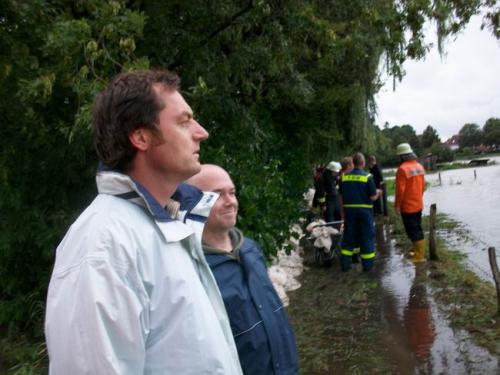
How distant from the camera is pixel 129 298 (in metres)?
1.25

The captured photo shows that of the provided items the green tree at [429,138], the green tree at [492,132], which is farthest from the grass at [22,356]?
the green tree at [492,132]

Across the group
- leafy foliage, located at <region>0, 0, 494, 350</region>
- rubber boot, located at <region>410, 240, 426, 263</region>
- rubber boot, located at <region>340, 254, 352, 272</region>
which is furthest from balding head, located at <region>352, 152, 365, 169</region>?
rubber boot, located at <region>410, 240, 426, 263</region>

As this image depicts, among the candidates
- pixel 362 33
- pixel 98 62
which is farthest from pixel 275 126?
pixel 98 62

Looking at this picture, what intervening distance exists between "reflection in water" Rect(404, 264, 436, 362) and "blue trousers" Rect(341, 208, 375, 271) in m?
0.94

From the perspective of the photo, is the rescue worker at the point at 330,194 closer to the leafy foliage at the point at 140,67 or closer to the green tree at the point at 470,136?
the leafy foliage at the point at 140,67

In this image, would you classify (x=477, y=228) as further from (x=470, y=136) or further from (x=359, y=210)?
(x=470, y=136)

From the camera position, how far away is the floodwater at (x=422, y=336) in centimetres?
461

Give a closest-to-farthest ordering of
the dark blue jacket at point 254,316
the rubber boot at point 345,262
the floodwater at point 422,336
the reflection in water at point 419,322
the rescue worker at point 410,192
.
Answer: the dark blue jacket at point 254,316, the floodwater at point 422,336, the reflection in water at point 419,322, the rubber boot at point 345,262, the rescue worker at point 410,192

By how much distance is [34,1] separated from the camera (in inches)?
164

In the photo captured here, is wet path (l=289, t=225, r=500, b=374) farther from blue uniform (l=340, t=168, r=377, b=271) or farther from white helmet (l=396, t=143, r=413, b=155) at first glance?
white helmet (l=396, t=143, r=413, b=155)

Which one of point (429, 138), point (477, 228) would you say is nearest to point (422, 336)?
point (477, 228)

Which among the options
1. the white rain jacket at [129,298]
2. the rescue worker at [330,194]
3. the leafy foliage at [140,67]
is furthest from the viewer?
the rescue worker at [330,194]

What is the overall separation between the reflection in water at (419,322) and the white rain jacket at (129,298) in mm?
4080

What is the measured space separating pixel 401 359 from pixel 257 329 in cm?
316
